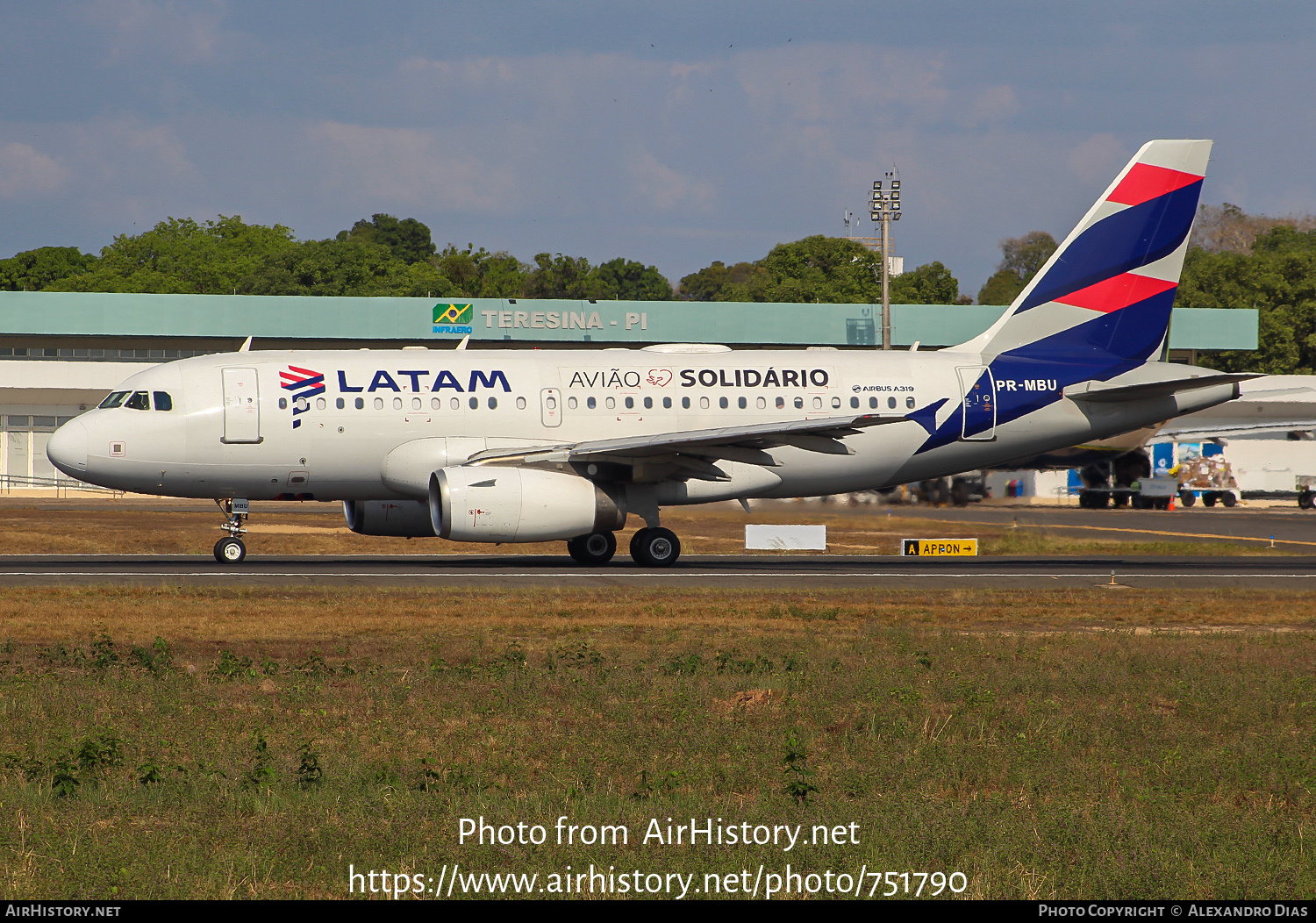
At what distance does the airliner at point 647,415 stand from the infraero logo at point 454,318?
1904 inches

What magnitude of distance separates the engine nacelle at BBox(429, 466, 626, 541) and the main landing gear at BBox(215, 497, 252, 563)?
4.68 m

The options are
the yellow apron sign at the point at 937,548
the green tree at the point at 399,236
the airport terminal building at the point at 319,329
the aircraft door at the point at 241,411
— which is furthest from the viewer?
the green tree at the point at 399,236

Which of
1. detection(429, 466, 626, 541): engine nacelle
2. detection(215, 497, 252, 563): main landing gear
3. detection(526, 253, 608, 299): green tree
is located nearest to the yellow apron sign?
detection(429, 466, 626, 541): engine nacelle

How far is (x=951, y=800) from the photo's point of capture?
891 cm

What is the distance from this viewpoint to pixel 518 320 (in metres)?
78.6

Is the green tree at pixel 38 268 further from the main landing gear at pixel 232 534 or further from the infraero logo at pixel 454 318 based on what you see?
the main landing gear at pixel 232 534

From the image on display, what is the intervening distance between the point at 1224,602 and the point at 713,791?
15.0 meters

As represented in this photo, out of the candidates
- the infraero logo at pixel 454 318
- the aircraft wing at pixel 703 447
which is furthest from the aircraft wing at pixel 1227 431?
the aircraft wing at pixel 703 447

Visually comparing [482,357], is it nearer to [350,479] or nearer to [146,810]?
[350,479]

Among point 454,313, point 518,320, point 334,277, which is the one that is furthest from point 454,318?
point 334,277

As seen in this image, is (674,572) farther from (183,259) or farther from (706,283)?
(706,283)

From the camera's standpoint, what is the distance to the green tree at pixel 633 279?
472 ft

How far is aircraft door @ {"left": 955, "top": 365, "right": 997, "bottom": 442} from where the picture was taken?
2906cm
